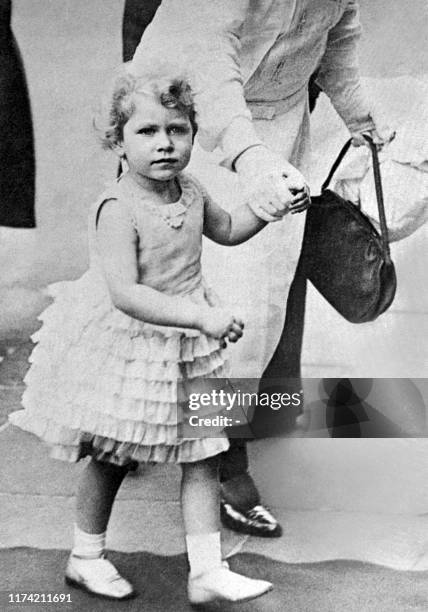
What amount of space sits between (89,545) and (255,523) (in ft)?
1.36

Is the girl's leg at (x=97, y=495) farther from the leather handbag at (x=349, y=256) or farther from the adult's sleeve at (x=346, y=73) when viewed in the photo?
the adult's sleeve at (x=346, y=73)

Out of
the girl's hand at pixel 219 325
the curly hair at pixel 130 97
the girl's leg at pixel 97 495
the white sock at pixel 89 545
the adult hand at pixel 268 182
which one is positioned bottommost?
the white sock at pixel 89 545

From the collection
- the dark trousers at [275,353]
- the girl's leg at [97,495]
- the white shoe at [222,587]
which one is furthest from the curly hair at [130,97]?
the white shoe at [222,587]

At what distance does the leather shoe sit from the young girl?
0.29 ft

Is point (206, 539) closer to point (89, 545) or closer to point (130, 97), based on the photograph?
point (89, 545)

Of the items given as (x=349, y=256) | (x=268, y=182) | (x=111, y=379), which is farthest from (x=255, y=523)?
(x=268, y=182)

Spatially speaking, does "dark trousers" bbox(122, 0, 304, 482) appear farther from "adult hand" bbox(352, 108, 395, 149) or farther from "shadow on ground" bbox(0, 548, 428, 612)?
"adult hand" bbox(352, 108, 395, 149)

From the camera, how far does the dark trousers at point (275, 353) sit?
242 centimetres

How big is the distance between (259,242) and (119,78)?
1.72 ft

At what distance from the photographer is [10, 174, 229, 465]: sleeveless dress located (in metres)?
2.32

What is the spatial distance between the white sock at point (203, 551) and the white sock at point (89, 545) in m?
0.22

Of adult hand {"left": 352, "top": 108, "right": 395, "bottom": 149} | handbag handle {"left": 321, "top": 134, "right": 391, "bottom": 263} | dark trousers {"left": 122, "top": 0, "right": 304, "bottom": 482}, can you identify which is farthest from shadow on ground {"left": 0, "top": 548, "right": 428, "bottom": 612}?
adult hand {"left": 352, "top": 108, "right": 395, "bottom": 149}

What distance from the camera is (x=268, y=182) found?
2367mm

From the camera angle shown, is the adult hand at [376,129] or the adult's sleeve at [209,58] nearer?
the adult's sleeve at [209,58]
